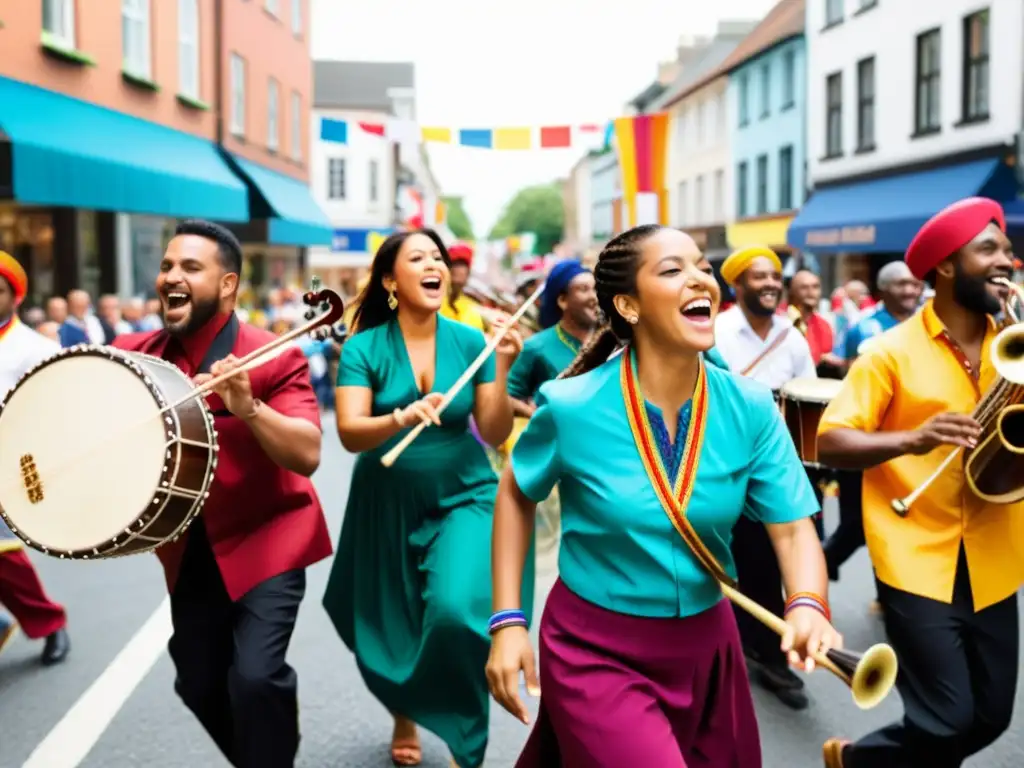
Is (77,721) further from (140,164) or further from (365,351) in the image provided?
(140,164)

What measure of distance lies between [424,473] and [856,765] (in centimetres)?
178

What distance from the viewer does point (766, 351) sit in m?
6.33

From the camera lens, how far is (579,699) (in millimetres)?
2943

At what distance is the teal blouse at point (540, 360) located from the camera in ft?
21.9

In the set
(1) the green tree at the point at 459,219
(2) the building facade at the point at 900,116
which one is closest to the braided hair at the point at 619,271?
(2) the building facade at the point at 900,116

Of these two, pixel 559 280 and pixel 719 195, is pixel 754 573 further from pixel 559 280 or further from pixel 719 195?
pixel 719 195

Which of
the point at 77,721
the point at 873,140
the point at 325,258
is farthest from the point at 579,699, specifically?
the point at 325,258

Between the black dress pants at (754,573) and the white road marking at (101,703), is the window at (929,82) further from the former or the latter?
the white road marking at (101,703)

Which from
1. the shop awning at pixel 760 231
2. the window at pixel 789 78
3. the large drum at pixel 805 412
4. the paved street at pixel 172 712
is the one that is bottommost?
the paved street at pixel 172 712

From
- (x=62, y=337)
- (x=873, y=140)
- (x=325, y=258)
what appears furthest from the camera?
(x=325, y=258)

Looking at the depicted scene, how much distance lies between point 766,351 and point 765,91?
3468 cm

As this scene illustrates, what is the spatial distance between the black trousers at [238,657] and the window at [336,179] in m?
56.5

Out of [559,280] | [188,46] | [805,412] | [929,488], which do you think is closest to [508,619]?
[929,488]

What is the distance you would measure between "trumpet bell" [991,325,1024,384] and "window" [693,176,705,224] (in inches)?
1807
